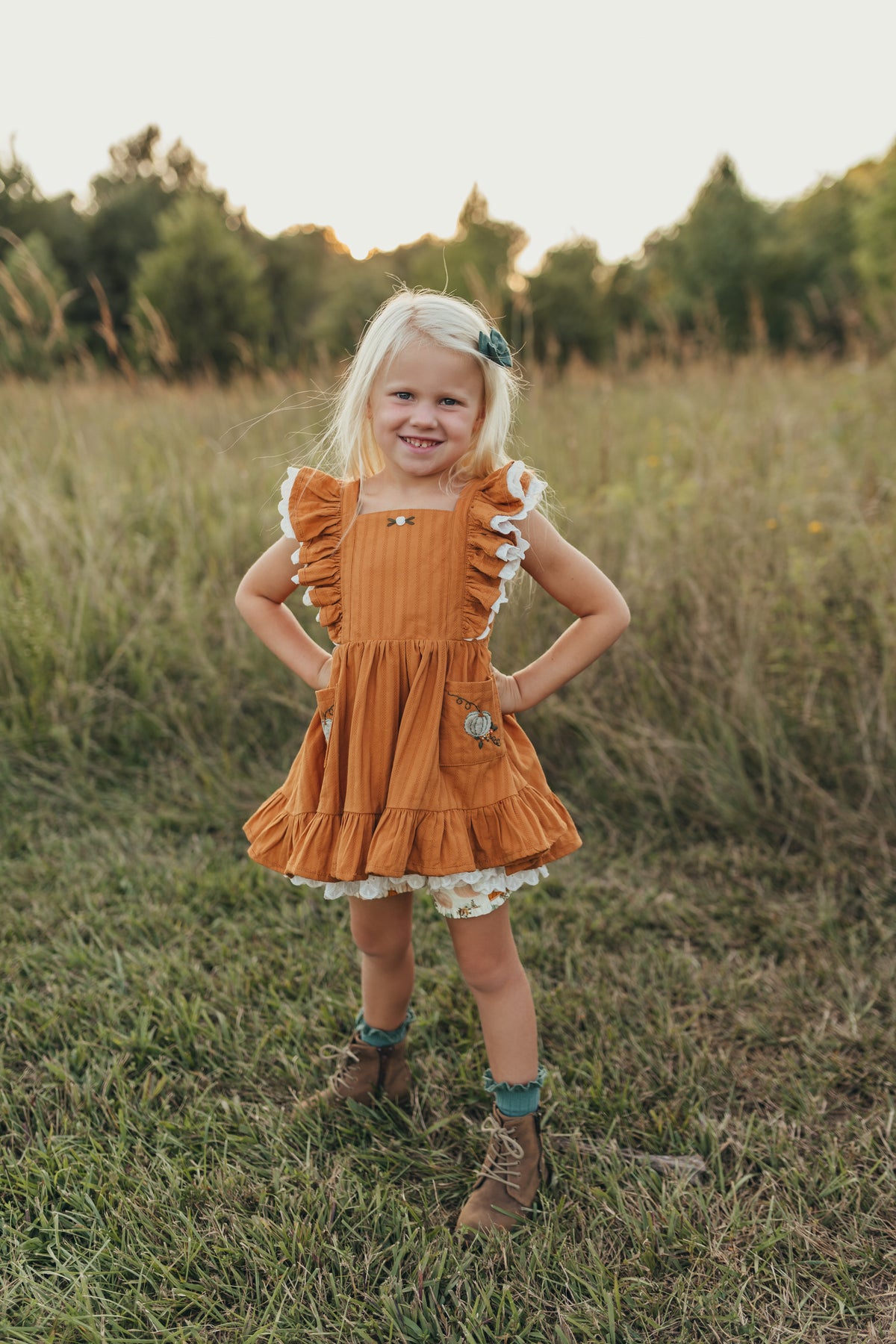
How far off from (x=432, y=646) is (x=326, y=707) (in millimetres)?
211

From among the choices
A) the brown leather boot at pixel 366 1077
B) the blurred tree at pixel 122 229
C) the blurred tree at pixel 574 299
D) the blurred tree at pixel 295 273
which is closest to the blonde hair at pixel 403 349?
the brown leather boot at pixel 366 1077

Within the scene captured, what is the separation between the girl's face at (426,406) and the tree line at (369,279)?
456 millimetres

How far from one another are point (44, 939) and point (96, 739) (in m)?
0.97

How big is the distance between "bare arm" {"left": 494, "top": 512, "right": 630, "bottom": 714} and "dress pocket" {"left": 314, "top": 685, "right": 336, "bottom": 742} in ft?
0.91

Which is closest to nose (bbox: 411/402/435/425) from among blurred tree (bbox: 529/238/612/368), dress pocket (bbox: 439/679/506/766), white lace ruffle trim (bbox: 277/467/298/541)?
white lace ruffle trim (bbox: 277/467/298/541)

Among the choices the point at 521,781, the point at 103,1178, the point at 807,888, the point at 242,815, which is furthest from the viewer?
the point at 242,815

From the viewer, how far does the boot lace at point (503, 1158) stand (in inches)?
61.4

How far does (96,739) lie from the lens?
123 inches

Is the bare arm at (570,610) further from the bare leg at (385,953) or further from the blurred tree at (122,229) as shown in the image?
the blurred tree at (122,229)

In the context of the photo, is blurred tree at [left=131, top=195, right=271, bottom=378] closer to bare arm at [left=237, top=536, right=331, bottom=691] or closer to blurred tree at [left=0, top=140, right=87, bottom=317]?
blurred tree at [left=0, top=140, right=87, bottom=317]

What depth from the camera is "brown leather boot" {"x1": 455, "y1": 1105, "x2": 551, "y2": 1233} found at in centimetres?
152

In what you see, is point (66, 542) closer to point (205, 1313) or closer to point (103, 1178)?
point (103, 1178)

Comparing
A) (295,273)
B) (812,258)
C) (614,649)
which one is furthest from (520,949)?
(295,273)

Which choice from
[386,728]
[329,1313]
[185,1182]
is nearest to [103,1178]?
[185,1182]
